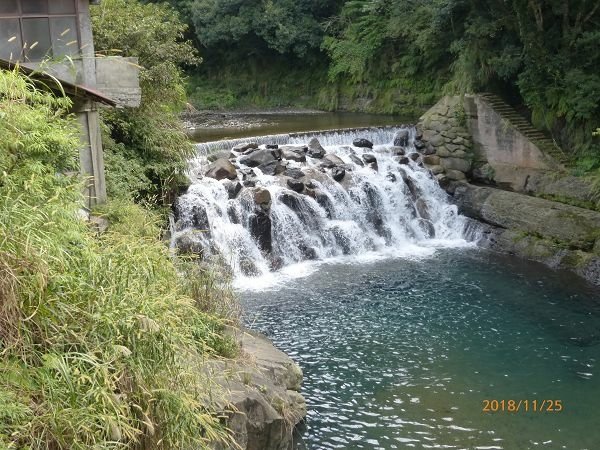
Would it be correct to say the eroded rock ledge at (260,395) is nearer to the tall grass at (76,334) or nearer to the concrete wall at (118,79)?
the tall grass at (76,334)

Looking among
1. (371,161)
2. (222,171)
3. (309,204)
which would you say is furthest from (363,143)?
(222,171)

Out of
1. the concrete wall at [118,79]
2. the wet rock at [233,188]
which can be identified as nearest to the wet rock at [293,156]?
the wet rock at [233,188]

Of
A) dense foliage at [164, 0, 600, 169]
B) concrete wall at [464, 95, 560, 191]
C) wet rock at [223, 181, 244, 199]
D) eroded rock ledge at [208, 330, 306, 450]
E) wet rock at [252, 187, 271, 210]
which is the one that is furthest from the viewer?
concrete wall at [464, 95, 560, 191]

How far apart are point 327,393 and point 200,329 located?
354 centimetres

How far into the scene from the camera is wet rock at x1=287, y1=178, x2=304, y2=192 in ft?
57.0

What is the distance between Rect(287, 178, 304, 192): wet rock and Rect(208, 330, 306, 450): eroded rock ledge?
7749mm

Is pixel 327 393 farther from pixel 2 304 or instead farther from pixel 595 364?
pixel 2 304

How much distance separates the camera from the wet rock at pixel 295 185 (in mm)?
17375

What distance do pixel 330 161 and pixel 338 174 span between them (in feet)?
2.61

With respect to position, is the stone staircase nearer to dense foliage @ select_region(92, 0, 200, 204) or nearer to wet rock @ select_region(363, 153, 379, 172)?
wet rock @ select_region(363, 153, 379, 172)

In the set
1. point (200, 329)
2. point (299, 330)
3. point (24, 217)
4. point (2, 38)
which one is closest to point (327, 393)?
point (299, 330)

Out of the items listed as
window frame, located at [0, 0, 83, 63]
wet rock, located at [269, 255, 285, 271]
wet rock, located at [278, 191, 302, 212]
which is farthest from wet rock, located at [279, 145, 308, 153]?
window frame, located at [0, 0, 83, 63]

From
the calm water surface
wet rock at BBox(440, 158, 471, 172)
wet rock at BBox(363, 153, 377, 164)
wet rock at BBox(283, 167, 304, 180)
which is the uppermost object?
wet rock at BBox(363, 153, 377, 164)

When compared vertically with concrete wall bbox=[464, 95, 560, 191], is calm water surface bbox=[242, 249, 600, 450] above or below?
below
